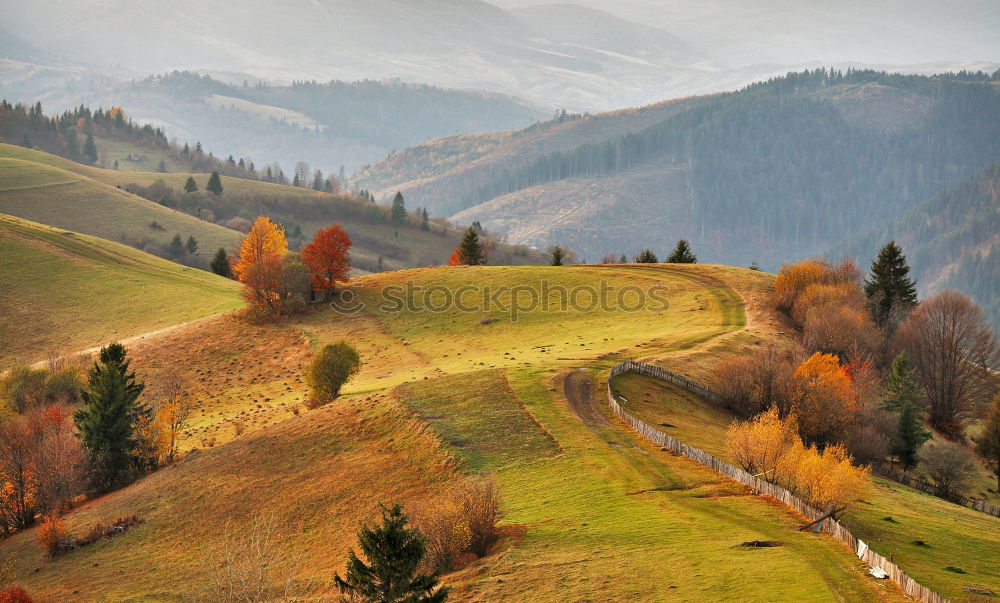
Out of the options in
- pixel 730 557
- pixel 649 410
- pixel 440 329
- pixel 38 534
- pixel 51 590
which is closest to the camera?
pixel 730 557

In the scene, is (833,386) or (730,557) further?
(833,386)

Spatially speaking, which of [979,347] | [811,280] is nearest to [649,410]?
[811,280]

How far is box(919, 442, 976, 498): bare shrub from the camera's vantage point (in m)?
70.0

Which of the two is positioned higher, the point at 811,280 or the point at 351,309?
the point at 811,280

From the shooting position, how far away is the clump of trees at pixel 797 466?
36.8m

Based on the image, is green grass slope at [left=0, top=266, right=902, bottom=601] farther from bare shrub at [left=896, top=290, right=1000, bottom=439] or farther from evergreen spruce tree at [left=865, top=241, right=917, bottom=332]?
bare shrub at [left=896, top=290, right=1000, bottom=439]

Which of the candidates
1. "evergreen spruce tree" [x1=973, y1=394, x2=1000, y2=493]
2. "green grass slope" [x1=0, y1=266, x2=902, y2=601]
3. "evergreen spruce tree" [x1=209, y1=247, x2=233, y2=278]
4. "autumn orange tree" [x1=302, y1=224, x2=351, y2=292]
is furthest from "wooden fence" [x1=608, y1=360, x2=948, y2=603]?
"evergreen spruce tree" [x1=209, y1=247, x2=233, y2=278]

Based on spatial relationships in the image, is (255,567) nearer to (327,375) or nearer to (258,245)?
(327,375)

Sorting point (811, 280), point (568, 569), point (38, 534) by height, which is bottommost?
point (38, 534)

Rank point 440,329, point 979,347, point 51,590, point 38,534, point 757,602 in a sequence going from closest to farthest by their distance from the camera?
point 757,602
point 51,590
point 38,534
point 440,329
point 979,347

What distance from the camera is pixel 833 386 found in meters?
64.5

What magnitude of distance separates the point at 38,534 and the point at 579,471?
35649 millimetres

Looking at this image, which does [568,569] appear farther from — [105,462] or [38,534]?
[105,462]

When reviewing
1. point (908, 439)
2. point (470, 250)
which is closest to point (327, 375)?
point (908, 439)
